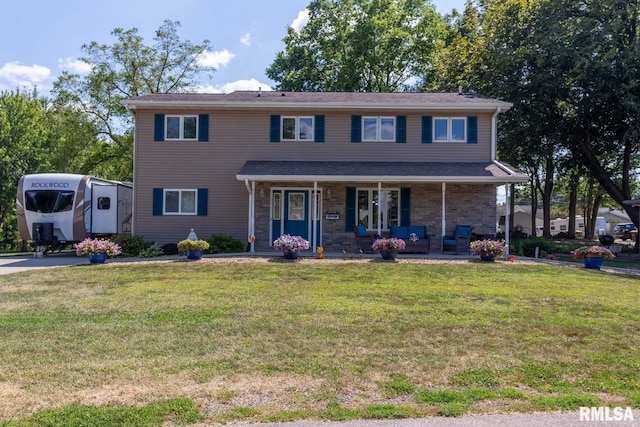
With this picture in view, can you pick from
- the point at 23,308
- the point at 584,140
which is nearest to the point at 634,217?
the point at 584,140

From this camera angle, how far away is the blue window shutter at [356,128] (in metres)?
16.8

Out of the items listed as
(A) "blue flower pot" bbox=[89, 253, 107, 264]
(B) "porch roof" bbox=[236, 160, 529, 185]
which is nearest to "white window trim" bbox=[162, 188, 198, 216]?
(B) "porch roof" bbox=[236, 160, 529, 185]

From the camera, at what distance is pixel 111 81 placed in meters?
27.3

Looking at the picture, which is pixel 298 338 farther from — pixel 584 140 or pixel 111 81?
pixel 111 81

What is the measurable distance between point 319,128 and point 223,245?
5.40 m

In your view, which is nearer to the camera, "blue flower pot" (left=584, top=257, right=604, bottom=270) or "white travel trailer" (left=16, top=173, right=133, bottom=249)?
"blue flower pot" (left=584, top=257, right=604, bottom=270)

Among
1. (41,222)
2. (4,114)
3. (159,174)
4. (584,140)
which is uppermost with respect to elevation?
(4,114)

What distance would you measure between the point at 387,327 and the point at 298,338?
123 cm

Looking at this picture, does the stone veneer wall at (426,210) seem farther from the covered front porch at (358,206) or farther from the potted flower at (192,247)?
the potted flower at (192,247)

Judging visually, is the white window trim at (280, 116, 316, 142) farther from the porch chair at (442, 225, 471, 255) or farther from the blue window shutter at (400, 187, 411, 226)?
the porch chair at (442, 225, 471, 255)

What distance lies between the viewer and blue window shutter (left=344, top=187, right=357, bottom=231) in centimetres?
1638

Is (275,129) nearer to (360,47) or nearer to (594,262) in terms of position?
(594,262)

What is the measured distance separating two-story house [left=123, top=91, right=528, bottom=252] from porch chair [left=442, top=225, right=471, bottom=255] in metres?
0.81

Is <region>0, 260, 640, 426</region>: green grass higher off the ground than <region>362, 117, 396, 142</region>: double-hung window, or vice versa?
<region>362, 117, 396, 142</region>: double-hung window
